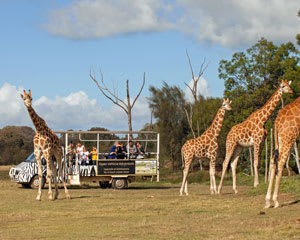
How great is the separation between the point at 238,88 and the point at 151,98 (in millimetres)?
11160

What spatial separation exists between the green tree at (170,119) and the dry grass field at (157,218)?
27.8 metres

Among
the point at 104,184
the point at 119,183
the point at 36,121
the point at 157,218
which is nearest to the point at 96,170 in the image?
the point at 119,183

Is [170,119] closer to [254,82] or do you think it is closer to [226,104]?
[254,82]

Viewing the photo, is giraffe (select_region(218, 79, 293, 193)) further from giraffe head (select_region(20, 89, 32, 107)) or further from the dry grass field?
giraffe head (select_region(20, 89, 32, 107))

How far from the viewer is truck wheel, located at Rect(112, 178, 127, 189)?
2575cm

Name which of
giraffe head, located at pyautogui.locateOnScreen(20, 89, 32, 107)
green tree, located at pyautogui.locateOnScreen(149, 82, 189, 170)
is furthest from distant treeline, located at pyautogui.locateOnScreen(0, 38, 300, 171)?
giraffe head, located at pyautogui.locateOnScreen(20, 89, 32, 107)

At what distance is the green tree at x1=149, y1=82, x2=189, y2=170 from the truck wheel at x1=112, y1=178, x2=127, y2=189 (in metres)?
19.2

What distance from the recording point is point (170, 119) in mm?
47406

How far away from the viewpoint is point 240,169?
38031 mm

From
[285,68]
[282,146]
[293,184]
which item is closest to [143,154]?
[293,184]

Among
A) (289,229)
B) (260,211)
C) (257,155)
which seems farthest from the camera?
(257,155)

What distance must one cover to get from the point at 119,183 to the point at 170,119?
21.9 m

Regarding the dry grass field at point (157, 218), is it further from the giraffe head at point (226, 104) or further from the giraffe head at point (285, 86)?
the giraffe head at point (226, 104)

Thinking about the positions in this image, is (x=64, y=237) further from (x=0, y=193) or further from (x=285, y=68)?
(x=285, y=68)
